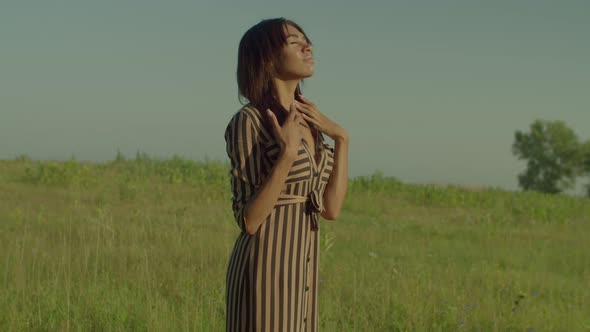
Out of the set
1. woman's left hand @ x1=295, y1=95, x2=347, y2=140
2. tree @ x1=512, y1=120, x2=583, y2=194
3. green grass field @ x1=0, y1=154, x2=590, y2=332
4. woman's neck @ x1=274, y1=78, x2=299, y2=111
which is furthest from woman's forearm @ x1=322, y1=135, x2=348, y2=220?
tree @ x1=512, y1=120, x2=583, y2=194

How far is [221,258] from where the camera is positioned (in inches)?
282

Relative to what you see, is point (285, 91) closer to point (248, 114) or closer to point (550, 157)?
point (248, 114)

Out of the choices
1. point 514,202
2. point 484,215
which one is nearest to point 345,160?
point 484,215

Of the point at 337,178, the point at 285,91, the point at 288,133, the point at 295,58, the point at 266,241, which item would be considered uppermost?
the point at 295,58

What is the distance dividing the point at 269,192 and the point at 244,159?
19cm

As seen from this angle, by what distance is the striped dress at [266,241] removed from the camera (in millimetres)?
2320

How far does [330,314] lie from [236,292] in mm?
2789

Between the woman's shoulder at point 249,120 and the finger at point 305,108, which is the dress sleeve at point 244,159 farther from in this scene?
the finger at point 305,108

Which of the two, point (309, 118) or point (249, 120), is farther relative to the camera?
point (309, 118)

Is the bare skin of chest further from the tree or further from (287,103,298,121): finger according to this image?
the tree

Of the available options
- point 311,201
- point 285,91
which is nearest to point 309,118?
point 285,91

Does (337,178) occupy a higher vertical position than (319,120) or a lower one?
lower

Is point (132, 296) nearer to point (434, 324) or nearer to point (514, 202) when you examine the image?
point (434, 324)

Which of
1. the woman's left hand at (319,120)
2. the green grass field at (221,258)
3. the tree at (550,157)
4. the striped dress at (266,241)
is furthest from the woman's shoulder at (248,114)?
the tree at (550,157)
